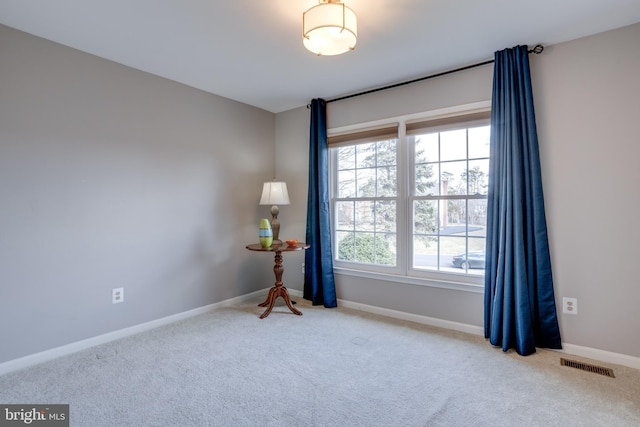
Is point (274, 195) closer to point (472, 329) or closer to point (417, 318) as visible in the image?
point (417, 318)

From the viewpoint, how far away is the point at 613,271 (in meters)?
2.31

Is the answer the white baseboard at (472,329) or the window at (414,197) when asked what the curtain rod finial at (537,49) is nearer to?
the window at (414,197)

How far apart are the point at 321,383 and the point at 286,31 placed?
7.80 ft

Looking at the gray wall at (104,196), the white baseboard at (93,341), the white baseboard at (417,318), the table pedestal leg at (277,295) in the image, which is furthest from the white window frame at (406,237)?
the white baseboard at (93,341)

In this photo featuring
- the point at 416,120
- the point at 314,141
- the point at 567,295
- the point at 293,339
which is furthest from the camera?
the point at 314,141

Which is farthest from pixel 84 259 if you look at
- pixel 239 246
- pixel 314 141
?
pixel 314 141

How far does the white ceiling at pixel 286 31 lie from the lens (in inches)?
80.2

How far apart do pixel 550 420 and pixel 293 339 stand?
1.76 meters

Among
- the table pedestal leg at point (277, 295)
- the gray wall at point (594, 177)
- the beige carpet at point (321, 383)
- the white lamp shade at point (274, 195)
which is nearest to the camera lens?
the beige carpet at point (321, 383)

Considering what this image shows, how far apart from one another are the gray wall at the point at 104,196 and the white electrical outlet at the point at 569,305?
3.11 metres

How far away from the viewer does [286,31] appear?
91.4 inches

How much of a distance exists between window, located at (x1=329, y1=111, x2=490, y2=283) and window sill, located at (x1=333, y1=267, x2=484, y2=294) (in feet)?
0.16

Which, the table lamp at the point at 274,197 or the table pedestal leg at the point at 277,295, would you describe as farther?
the table lamp at the point at 274,197

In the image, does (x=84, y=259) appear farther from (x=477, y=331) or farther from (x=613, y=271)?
(x=613, y=271)
